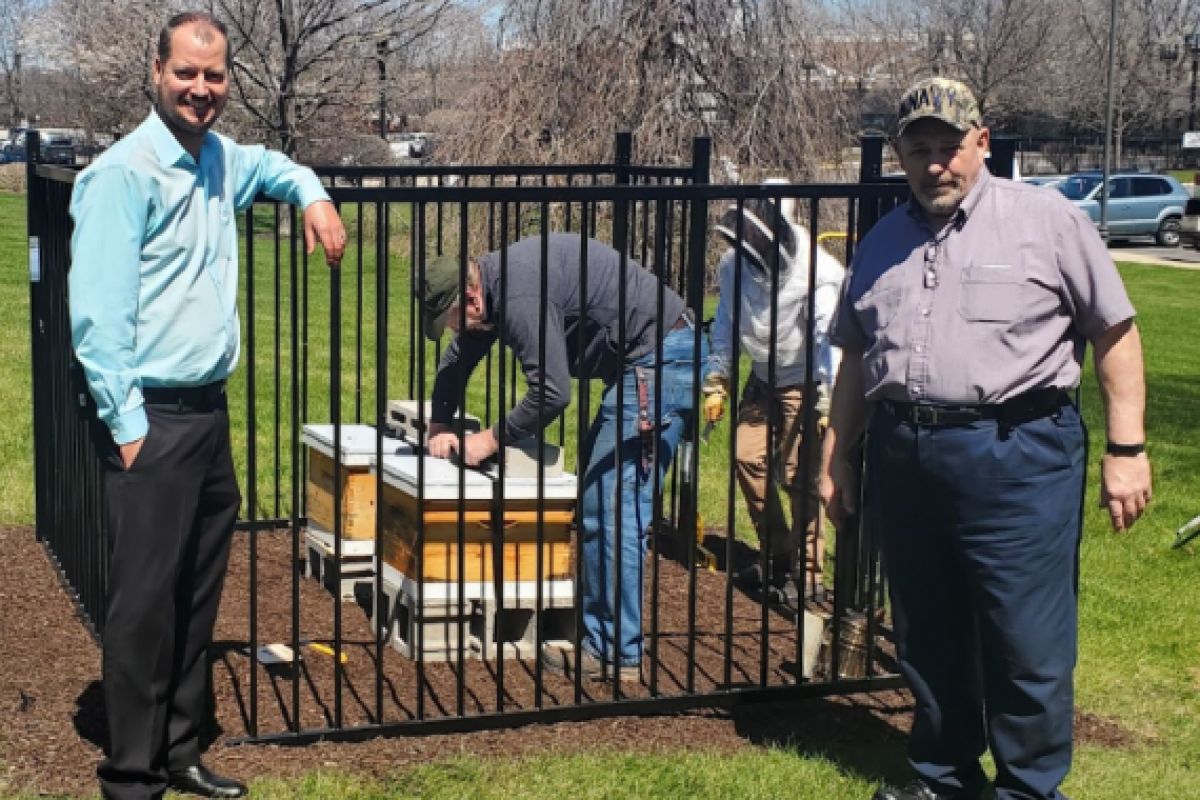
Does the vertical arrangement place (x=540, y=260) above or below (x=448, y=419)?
above

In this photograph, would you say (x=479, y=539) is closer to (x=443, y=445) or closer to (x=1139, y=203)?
(x=443, y=445)

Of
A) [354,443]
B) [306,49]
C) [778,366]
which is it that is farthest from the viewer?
[306,49]

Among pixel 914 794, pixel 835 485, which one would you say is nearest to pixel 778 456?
pixel 835 485

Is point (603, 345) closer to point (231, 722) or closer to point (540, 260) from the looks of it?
point (540, 260)

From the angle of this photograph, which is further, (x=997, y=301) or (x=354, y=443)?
(x=354, y=443)

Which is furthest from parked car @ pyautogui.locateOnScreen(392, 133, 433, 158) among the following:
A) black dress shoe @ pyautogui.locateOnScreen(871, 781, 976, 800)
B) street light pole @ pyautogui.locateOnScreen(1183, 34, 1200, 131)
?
black dress shoe @ pyautogui.locateOnScreen(871, 781, 976, 800)

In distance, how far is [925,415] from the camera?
434 cm

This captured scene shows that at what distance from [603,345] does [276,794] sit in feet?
6.51

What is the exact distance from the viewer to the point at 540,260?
542 cm

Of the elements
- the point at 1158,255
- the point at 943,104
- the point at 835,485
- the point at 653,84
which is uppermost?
the point at 653,84

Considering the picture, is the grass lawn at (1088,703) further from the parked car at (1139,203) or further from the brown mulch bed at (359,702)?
the parked car at (1139,203)

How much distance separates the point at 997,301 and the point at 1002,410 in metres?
0.28

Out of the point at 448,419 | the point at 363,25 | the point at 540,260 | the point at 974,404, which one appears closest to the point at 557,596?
the point at 448,419

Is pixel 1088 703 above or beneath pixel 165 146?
beneath
